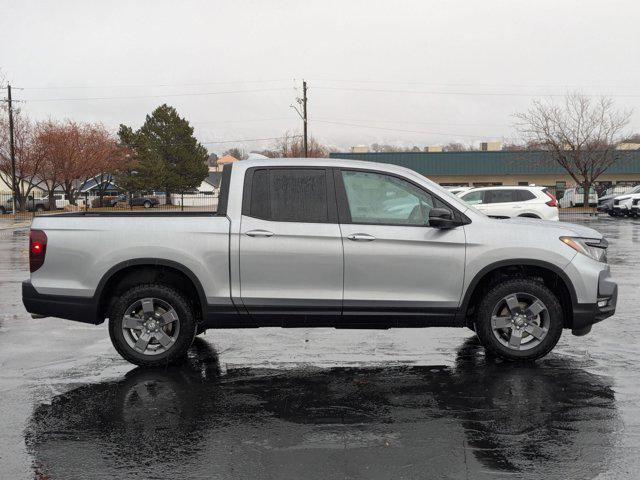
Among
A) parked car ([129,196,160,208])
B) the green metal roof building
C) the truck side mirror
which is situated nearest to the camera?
the truck side mirror

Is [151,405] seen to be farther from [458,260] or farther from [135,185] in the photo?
[135,185]

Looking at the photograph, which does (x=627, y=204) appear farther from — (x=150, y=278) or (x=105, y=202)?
(x=105, y=202)

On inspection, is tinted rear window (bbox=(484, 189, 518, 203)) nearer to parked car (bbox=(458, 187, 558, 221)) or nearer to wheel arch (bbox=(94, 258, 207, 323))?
parked car (bbox=(458, 187, 558, 221))

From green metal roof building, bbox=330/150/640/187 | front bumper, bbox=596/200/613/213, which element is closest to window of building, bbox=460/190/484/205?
front bumper, bbox=596/200/613/213

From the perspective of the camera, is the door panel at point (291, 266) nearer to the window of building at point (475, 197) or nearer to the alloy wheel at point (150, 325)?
the alloy wheel at point (150, 325)

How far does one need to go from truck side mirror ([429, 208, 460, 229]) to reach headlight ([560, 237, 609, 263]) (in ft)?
3.64

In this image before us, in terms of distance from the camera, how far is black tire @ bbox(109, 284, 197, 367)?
21.5 feet

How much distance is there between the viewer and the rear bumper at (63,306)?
21.6 ft

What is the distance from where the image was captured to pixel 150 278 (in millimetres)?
6711

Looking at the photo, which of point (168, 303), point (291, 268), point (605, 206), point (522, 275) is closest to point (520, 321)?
point (522, 275)

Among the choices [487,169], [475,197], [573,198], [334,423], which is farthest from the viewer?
[487,169]

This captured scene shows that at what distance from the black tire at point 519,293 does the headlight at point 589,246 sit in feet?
1.63

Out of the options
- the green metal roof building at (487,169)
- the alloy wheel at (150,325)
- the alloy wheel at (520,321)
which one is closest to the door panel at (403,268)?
the alloy wheel at (520,321)

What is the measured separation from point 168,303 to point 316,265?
1.44 meters
